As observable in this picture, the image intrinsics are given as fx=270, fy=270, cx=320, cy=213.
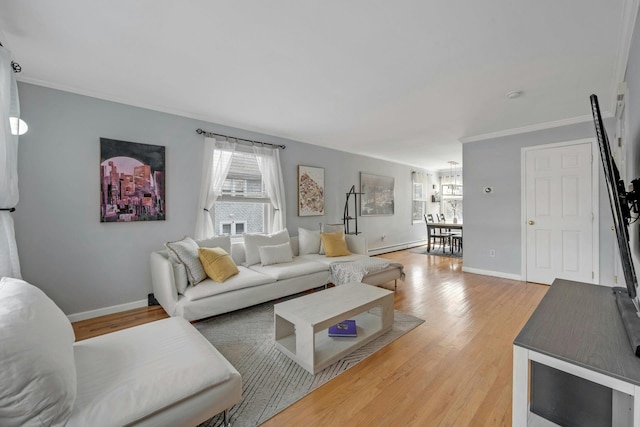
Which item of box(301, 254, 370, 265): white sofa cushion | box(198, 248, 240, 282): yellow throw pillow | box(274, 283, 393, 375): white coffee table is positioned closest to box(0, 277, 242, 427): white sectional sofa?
box(274, 283, 393, 375): white coffee table

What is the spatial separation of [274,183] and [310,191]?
0.81 m

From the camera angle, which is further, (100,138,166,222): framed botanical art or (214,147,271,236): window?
(214,147,271,236): window

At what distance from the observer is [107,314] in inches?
118

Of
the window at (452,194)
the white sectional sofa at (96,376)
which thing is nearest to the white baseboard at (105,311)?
the white sectional sofa at (96,376)

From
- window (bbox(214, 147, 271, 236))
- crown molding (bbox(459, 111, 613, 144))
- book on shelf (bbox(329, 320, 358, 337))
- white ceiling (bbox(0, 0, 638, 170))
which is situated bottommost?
book on shelf (bbox(329, 320, 358, 337))

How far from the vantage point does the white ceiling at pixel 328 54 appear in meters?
1.73

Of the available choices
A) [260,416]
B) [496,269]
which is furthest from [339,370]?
[496,269]

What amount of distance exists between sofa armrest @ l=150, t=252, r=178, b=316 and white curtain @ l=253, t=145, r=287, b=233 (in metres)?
1.77

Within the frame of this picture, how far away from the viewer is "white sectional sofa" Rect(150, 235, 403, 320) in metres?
2.65

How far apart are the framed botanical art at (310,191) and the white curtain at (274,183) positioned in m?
0.45

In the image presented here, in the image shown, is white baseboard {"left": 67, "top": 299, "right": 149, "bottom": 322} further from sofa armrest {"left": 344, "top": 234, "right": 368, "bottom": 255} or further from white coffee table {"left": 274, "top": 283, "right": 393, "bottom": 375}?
sofa armrest {"left": 344, "top": 234, "right": 368, "bottom": 255}

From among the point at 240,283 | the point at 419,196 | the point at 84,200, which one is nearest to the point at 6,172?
the point at 84,200

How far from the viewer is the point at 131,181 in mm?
3107

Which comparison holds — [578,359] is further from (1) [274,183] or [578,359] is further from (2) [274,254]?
(1) [274,183]
